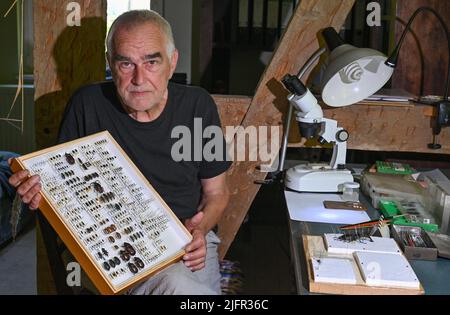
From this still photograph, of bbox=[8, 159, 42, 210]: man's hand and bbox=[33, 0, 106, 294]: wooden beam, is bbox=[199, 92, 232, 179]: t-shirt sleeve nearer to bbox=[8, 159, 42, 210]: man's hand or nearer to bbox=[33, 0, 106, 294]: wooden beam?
bbox=[33, 0, 106, 294]: wooden beam

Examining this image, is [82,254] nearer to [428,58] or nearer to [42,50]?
[42,50]

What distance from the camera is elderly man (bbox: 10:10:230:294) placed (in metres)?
1.64

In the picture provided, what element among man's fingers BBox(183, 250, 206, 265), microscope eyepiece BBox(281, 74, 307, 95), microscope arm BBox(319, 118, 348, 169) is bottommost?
man's fingers BBox(183, 250, 206, 265)

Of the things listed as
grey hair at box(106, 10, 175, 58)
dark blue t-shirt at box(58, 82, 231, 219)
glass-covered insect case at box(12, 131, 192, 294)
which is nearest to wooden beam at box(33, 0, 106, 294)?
dark blue t-shirt at box(58, 82, 231, 219)

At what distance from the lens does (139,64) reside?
1.64 meters

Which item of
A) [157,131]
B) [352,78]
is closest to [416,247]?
[352,78]

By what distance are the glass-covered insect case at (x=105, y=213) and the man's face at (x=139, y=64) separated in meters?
0.18

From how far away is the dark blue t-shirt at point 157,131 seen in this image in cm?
176

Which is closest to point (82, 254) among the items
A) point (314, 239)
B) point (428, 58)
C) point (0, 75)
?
point (314, 239)

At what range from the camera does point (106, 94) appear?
1.81 meters

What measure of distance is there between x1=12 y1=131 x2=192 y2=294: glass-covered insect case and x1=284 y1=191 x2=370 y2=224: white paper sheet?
1.46 feet

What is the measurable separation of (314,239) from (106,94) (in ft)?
2.83

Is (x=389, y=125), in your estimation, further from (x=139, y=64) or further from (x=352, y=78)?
(x=139, y=64)

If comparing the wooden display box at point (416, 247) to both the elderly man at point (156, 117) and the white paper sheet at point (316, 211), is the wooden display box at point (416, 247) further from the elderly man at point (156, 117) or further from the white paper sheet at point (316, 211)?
the elderly man at point (156, 117)
